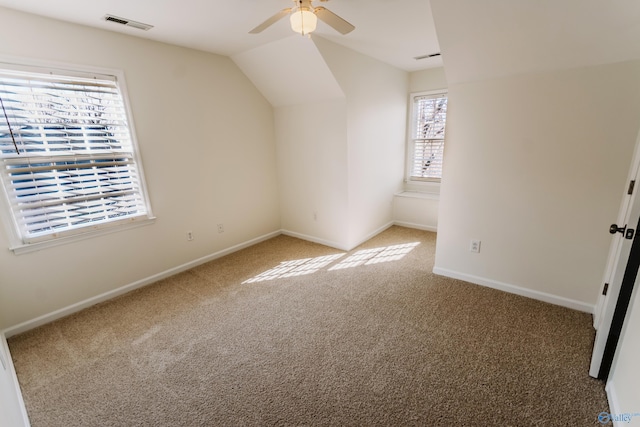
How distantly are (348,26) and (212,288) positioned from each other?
2.64 metres

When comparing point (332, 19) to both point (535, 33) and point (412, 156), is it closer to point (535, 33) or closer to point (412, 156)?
point (535, 33)

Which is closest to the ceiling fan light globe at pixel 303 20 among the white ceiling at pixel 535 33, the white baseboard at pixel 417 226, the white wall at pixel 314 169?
the white ceiling at pixel 535 33

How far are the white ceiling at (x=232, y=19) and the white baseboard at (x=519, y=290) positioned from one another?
243 centimetres

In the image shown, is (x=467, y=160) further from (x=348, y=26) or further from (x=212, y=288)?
(x=212, y=288)

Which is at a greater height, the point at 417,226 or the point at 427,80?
the point at 427,80

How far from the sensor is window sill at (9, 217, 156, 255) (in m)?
2.26

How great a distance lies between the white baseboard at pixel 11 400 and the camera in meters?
1.17

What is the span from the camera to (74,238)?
8.27 ft

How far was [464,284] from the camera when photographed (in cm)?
282

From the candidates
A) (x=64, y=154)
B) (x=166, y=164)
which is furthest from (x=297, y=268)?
(x=64, y=154)

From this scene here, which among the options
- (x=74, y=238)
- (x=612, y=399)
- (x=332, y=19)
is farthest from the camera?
(x=74, y=238)

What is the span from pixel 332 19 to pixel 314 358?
227 cm

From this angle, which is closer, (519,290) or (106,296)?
(519,290)

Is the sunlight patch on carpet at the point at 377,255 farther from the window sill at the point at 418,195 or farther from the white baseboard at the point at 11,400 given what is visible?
the white baseboard at the point at 11,400
